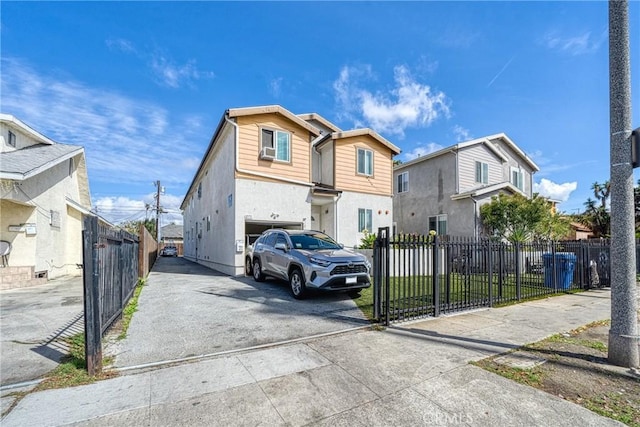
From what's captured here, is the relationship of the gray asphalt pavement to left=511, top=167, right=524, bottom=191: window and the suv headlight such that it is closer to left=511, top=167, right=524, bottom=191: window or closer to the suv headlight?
the suv headlight

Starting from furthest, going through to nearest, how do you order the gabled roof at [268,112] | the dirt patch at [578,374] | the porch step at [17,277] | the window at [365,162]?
the window at [365,162] < the gabled roof at [268,112] < the porch step at [17,277] < the dirt patch at [578,374]

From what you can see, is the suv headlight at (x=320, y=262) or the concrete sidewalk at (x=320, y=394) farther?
the suv headlight at (x=320, y=262)

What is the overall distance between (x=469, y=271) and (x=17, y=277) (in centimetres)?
1550

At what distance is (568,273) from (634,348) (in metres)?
7.43

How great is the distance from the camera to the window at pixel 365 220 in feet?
53.3

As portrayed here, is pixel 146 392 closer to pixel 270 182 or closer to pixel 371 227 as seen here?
pixel 270 182

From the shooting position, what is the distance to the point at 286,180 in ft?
45.2

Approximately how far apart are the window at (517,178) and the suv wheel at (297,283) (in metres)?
20.5

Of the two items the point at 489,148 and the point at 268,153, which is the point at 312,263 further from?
the point at 489,148

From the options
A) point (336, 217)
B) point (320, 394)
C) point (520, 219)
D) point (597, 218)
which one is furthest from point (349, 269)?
point (597, 218)

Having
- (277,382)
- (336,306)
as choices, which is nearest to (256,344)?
(277,382)

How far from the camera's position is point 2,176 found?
10.3m

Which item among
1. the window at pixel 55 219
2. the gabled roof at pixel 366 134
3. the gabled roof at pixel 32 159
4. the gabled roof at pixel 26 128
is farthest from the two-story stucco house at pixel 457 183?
the gabled roof at pixel 26 128

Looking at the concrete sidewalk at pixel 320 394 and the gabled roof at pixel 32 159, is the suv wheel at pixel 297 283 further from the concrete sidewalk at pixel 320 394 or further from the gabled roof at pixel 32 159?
the gabled roof at pixel 32 159
